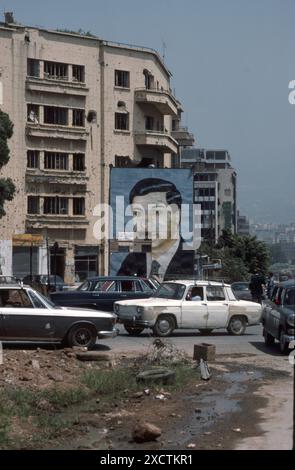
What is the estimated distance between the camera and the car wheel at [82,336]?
1750 centimetres

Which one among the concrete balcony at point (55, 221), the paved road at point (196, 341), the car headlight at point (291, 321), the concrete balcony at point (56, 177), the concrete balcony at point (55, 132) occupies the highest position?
the concrete balcony at point (55, 132)

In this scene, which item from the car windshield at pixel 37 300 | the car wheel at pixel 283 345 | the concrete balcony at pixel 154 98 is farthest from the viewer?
the concrete balcony at pixel 154 98

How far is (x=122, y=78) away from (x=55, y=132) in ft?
24.0

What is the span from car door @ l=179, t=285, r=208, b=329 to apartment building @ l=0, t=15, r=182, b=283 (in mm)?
37890

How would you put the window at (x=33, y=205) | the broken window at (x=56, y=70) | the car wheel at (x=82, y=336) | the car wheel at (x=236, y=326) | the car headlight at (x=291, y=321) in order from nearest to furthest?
the car headlight at (x=291, y=321), the car wheel at (x=82, y=336), the car wheel at (x=236, y=326), the window at (x=33, y=205), the broken window at (x=56, y=70)

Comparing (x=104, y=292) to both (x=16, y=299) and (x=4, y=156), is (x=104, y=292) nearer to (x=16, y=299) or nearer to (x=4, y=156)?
(x=16, y=299)

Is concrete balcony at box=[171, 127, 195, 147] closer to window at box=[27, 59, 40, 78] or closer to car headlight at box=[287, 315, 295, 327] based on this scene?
window at box=[27, 59, 40, 78]

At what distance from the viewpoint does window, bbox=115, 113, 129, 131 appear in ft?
211

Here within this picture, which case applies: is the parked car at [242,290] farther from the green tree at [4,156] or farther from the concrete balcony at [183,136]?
the concrete balcony at [183,136]

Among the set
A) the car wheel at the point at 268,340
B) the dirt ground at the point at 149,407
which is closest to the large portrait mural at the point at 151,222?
the car wheel at the point at 268,340

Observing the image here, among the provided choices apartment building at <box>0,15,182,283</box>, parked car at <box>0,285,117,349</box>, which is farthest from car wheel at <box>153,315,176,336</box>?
apartment building at <box>0,15,182,283</box>

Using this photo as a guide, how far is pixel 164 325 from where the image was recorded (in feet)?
69.2

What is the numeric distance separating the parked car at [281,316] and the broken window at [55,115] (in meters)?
44.4

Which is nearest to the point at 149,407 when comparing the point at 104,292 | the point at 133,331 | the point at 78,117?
the point at 133,331
